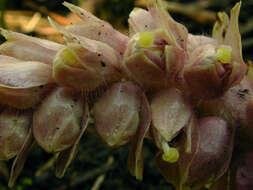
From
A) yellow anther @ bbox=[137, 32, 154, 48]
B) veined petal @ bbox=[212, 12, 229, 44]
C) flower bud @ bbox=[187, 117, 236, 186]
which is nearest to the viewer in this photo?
yellow anther @ bbox=[137, 32, 154, 48]

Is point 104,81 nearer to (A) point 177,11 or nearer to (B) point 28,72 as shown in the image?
(B) point 28,72

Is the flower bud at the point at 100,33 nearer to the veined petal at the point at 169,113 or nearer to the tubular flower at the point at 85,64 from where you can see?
the tubular flower at the point at 85,64

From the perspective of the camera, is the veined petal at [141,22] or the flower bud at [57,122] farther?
the veined petal at [141,22]

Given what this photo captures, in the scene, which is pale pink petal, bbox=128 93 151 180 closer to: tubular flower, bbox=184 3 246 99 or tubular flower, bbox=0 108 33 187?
tubular flower, bbox=184 3 246 99

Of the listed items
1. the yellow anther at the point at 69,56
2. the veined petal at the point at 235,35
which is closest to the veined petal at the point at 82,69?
the yellow anther at the point at 69,56

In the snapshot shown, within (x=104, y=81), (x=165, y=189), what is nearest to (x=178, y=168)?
(x=104, y=81)

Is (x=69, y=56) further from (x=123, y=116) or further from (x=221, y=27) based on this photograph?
(x=221, y=27)

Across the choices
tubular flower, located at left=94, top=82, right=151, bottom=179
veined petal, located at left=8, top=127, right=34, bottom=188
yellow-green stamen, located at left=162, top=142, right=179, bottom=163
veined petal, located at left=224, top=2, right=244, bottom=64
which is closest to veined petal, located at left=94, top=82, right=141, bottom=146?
tubular flower, located at left=94, top=82, right=151, bottom=179

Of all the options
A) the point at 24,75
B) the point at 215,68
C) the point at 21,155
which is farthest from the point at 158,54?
the point at 21,155
